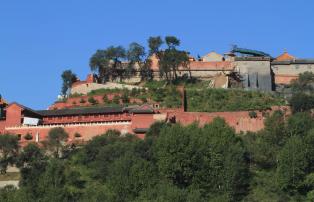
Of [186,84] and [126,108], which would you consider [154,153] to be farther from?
[186,84]

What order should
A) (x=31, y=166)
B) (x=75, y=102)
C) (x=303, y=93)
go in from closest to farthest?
1. (x=31, y=166)
2. (x=303, y=93)
3. (x=75, y=102)

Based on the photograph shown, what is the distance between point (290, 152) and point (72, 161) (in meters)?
17.6

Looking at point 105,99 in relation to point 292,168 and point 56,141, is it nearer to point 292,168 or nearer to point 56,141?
point 56,141

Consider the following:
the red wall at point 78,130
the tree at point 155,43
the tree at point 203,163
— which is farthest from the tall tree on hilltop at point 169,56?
the tree at point 203,163

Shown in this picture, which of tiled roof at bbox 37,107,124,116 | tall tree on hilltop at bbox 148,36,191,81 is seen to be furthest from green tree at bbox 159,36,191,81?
tiled roof at bbox 37,107,124,116

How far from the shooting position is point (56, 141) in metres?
80.2

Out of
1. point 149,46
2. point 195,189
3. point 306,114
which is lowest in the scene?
point 195,189

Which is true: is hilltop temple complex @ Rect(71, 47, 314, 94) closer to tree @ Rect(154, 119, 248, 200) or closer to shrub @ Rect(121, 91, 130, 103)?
shrub @ Rect(121, 91, 130, 103)

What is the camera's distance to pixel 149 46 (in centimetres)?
9450

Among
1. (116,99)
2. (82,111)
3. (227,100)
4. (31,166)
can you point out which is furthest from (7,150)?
(227,100)

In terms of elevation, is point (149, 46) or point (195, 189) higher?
point (149, 46)

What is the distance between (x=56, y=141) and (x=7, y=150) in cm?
405

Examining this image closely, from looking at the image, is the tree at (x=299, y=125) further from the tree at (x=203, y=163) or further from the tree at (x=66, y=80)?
the tree at (x=66, y=80)

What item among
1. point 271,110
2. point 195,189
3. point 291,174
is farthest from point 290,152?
point 271,110
